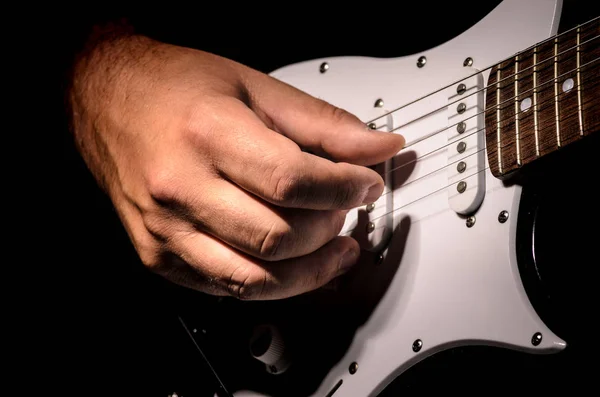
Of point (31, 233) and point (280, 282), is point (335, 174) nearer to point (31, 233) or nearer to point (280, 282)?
point (280, 282)

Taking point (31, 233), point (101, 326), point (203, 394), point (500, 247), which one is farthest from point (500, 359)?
point (31, 233)

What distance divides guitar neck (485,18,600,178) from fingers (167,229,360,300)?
22cm

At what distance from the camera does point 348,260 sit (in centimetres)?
66

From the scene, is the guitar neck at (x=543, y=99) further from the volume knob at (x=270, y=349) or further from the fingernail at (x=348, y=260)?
the volume knob at (x=270, y=349)

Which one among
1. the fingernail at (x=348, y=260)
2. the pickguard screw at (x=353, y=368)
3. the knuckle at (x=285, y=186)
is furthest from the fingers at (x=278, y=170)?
the pickguard screw at (x=353, y=368)

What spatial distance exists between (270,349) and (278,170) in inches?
12.1

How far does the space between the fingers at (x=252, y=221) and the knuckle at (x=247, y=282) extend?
0.09ft

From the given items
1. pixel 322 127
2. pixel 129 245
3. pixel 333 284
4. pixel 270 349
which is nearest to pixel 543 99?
pixel 322 127

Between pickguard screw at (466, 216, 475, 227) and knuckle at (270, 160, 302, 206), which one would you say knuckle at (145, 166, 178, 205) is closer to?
knuckle at (270, 160, 302, 206)

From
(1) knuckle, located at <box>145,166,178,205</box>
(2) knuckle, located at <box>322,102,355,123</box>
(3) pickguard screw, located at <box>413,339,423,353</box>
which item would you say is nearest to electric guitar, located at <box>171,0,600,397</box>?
(3) pickguard screw, located at <box>413,339,423,353</box>

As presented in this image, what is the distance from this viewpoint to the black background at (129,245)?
0.83 m

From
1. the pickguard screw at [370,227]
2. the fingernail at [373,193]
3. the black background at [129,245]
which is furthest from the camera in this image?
the black background at [129,245]

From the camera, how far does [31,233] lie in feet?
3.46

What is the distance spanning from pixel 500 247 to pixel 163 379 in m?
0.59
